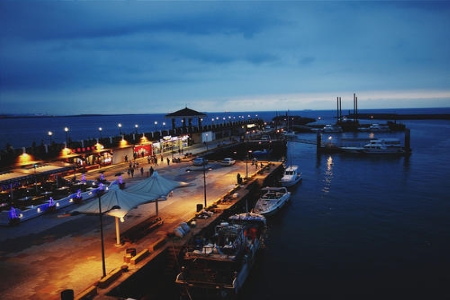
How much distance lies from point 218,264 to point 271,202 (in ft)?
44.1

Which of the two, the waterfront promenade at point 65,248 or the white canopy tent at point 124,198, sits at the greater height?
the white canopy tent at point 124,198

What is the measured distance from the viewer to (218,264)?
18.2 m

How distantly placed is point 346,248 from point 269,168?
19.8m

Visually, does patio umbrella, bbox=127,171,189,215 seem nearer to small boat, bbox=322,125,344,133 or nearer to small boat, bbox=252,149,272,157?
small boat, bbox=252,149,272,157

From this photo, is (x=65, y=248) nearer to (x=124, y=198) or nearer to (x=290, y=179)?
(x=124, y=198)

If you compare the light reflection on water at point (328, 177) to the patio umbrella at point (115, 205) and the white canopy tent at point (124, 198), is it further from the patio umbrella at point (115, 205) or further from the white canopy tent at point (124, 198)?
the patio umbrella at point (115, 205)

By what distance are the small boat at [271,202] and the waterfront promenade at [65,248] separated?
3.69m

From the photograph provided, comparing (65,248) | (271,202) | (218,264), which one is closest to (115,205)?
(65,248)

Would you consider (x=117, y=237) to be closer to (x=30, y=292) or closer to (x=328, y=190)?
(x=30, y=292)

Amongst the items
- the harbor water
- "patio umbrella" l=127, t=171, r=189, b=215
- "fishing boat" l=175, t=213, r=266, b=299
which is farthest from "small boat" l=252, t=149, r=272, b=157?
"fishing boat" l=175, t=213, r=266, b=299

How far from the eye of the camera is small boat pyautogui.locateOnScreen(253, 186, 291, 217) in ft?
97.3

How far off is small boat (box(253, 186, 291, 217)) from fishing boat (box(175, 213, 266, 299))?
8.31 meters

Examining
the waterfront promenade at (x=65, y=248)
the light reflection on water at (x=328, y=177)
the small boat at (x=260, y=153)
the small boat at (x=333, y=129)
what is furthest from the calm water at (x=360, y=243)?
the small boat at (x=333, y=129)

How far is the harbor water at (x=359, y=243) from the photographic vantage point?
18.9 m
